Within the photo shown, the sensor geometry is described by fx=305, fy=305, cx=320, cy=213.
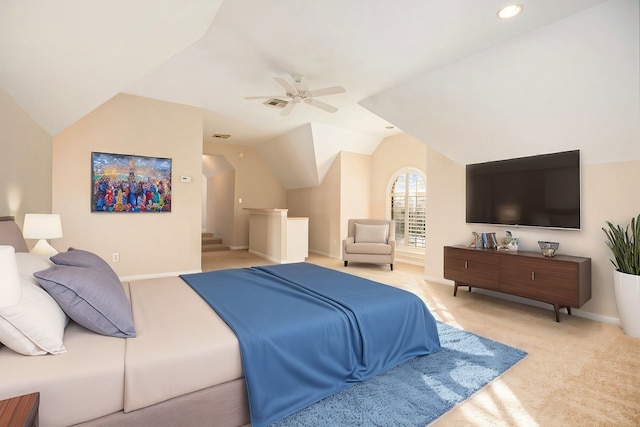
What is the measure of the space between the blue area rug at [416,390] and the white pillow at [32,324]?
3.70ft

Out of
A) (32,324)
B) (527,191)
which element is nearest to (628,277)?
(527,191)

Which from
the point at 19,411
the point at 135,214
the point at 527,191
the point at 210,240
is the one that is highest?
the point at 527,191

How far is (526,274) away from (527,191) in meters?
1.01

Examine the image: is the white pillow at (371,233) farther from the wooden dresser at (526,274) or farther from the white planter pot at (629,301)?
the white planter pot at (629,301)

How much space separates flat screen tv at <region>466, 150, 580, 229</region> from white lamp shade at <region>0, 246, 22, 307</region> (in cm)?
432

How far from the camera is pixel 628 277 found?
8.96 ft

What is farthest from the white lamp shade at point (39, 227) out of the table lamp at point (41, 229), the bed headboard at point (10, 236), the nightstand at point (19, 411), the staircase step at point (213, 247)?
the staircase step at point (213, 247)

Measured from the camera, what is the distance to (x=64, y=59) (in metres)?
2.19

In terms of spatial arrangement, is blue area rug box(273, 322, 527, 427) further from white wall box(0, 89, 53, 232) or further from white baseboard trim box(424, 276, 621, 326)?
white wall box(0, 89, 53, 232)

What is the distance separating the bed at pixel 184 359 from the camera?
1.20m

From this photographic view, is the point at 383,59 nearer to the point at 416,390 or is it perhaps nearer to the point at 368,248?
the point at 416,390

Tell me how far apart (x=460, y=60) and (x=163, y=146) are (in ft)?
13.7

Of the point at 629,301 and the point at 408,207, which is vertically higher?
the point at 408,207

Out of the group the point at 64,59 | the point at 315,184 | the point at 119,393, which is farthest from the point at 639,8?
the point at 315,184
